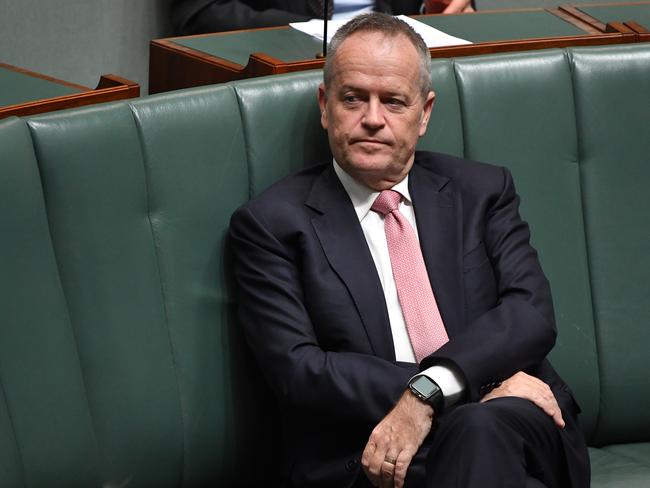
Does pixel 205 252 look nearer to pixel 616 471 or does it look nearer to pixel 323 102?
pixel 323 102

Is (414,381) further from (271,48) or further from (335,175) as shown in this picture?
(271,48)

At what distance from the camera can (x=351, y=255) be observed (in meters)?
2.01

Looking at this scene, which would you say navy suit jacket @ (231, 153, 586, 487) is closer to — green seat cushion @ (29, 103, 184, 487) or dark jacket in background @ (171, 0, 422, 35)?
green seat cushion @ (29, 103, 184, 487)

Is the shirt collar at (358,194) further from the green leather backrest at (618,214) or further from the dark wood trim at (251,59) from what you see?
the green leather backrest at (618,214)

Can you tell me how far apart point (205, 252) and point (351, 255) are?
239 millimetres

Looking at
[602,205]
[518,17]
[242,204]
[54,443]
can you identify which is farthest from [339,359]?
[518,17]

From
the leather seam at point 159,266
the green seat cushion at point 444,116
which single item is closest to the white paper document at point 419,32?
the green seat cushion at point 444,116

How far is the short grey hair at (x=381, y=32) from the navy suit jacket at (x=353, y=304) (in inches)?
6.3

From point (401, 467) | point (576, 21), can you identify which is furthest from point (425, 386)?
point (576, 21)

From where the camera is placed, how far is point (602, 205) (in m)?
2.27

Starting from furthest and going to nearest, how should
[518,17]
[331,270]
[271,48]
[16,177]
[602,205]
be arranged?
[518,17]
[271,48]
[602,205]
[331,270]
[16,177]

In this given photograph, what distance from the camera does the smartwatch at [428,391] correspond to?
6.12 ft

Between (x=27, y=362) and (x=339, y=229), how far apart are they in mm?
541

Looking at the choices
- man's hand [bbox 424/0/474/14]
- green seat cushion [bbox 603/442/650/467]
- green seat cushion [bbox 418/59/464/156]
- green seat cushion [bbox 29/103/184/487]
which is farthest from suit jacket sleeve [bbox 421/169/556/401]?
man's hand [bbox 424/0/474/14]
